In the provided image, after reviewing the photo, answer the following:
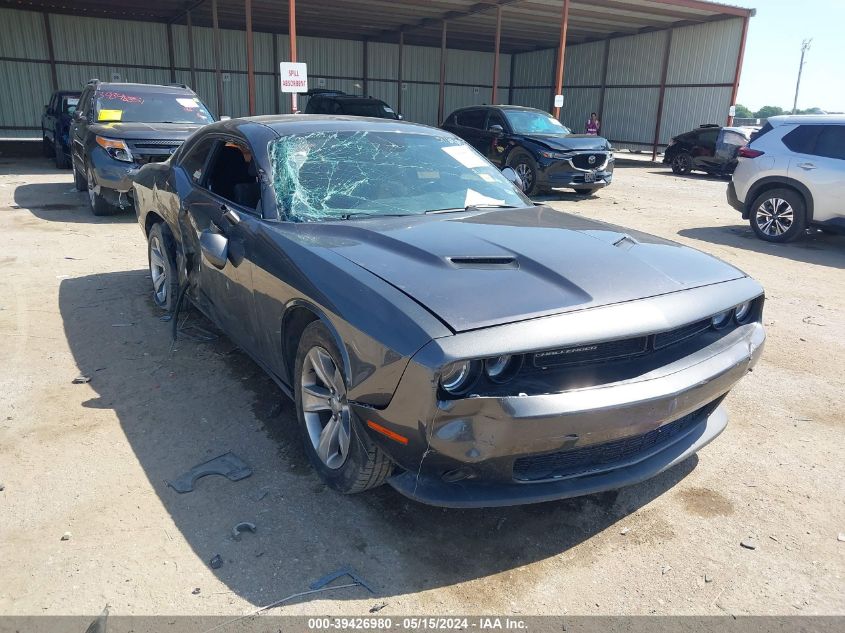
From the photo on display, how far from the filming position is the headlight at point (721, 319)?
3029mm

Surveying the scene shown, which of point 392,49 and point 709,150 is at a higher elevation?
point 392,49

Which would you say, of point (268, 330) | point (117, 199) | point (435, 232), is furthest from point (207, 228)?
point (117, 199)

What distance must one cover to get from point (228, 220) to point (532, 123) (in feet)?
36.0

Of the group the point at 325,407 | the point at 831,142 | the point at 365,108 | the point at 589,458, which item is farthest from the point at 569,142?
the point at 589,458

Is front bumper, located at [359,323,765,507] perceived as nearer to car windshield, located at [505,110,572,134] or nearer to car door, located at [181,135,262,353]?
car door, located at [181,135,262,353]

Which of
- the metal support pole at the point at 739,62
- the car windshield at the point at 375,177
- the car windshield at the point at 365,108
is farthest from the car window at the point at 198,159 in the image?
the metal support pole at the point at 739,62

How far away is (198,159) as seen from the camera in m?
4.52

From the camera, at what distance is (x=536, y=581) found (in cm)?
246

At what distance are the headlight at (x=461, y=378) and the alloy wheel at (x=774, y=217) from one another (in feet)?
27.6

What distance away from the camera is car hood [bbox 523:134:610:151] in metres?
12.4

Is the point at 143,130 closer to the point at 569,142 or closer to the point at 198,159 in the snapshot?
the point at 198,159

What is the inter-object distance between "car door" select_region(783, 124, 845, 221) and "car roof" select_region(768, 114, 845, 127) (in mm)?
70

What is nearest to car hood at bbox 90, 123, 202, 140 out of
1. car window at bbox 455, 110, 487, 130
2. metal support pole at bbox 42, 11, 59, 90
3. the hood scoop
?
car window at bbox 455, 110, 487, 130

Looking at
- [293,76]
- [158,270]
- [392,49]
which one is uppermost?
[392,49]
